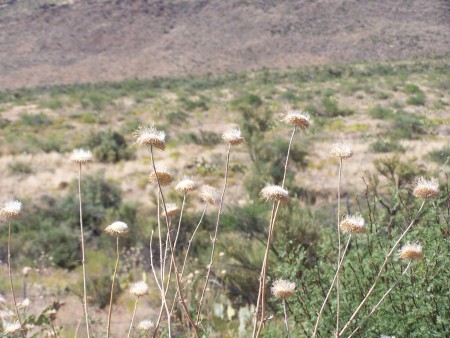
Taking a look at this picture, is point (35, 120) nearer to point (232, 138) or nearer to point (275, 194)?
point (232, 138)

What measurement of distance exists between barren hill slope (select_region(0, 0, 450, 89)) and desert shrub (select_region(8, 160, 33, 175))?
4363cm

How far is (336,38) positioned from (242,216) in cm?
5517

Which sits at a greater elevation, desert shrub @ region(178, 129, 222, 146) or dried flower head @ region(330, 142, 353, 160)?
dried flower head @ region(330, 142, 353, 160)

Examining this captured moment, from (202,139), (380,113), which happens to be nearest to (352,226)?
(202,139)

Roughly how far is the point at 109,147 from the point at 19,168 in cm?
259

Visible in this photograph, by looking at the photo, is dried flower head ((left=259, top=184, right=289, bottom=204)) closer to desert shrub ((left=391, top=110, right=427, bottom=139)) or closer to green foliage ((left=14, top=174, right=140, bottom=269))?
green foliage ((left=14, top=174, right=140, bottom=269))

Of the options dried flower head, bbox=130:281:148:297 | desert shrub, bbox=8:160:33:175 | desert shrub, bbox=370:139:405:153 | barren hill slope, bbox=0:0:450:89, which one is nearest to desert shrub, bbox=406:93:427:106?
desert shrub, bbox=370:139:405:153

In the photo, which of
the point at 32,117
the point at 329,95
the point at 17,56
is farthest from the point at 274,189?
the point at 17,56

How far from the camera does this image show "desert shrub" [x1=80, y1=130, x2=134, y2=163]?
1416 centimetres

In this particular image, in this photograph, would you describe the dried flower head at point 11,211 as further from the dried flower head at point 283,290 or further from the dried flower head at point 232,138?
the dried flower head at point 283,290

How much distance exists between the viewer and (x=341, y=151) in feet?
5.91

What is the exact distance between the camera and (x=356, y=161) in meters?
12.0

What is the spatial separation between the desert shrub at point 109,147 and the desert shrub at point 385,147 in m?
5.99

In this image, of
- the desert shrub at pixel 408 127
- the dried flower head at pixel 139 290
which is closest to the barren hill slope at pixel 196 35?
the desert shrub at pixel 408 127
